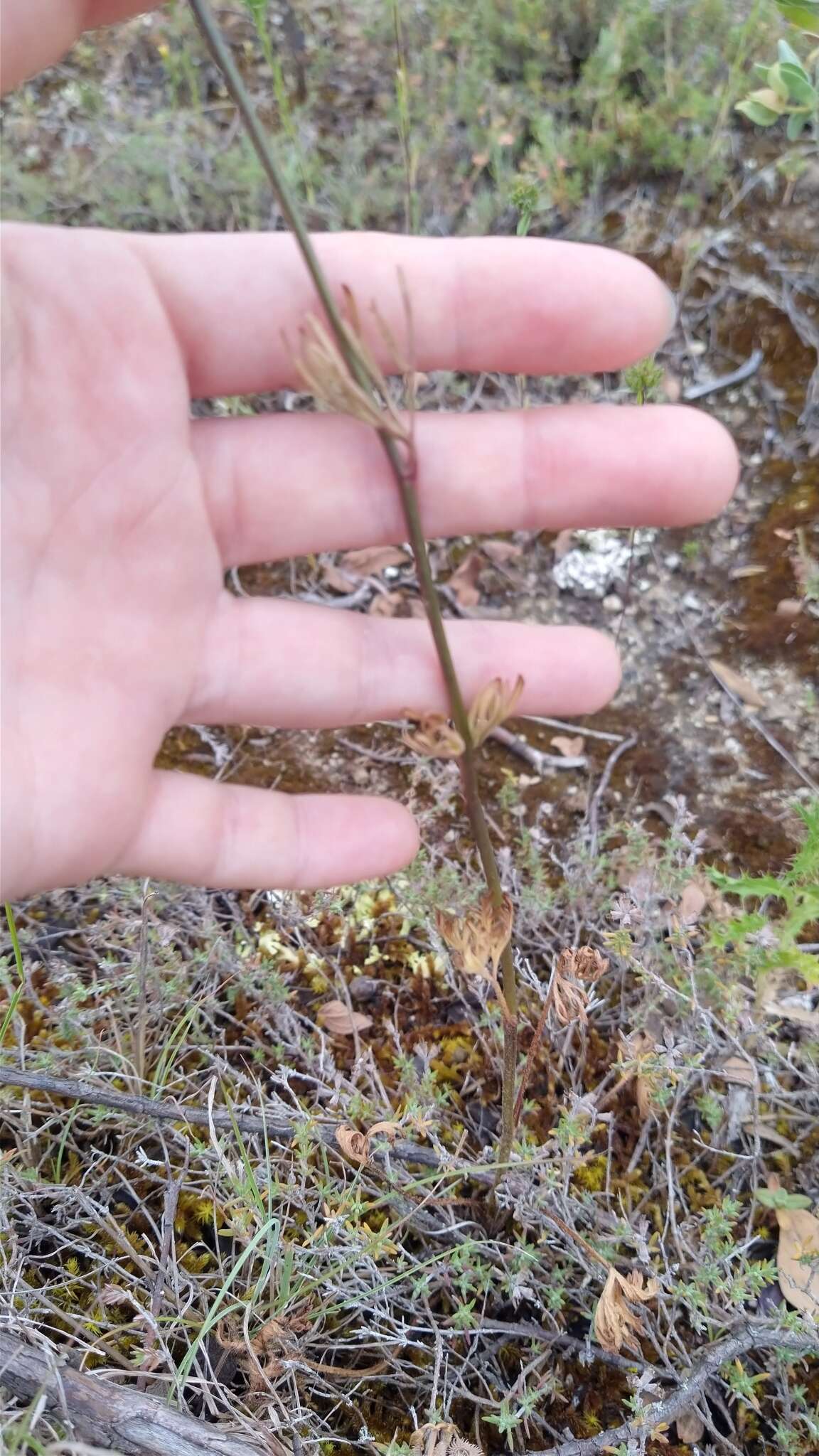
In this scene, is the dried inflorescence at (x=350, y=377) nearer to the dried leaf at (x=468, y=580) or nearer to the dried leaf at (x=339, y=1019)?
the dried leaf at (x=339, y=1019)

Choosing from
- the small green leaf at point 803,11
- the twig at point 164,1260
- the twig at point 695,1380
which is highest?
the small green leaf at point 803,11

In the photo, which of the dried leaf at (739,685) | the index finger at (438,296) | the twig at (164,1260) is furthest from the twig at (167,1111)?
the dried leaf at (739,685)

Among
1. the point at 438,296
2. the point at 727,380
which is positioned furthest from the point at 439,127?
the point at 438,296

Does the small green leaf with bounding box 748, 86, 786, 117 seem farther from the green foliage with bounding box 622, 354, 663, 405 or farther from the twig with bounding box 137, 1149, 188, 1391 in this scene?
the twig with bounding box 137, 1149, 188, 1391

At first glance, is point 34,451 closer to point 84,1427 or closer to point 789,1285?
point 84,1427

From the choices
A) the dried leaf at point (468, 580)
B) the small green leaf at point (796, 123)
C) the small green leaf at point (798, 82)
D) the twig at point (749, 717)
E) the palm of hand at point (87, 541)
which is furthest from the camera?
the dried leaf at point (468, 580)

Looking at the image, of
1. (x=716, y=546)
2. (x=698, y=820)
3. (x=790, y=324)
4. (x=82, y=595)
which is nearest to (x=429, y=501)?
(x=82, y=595)

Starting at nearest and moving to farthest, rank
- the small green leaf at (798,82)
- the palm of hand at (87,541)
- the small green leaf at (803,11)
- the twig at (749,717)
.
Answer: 1. the palm of hand at (87,541)
2. the small green leaf at (803,11)
3. the small green leaf at (798,82)
4. the twig at (749,717)
